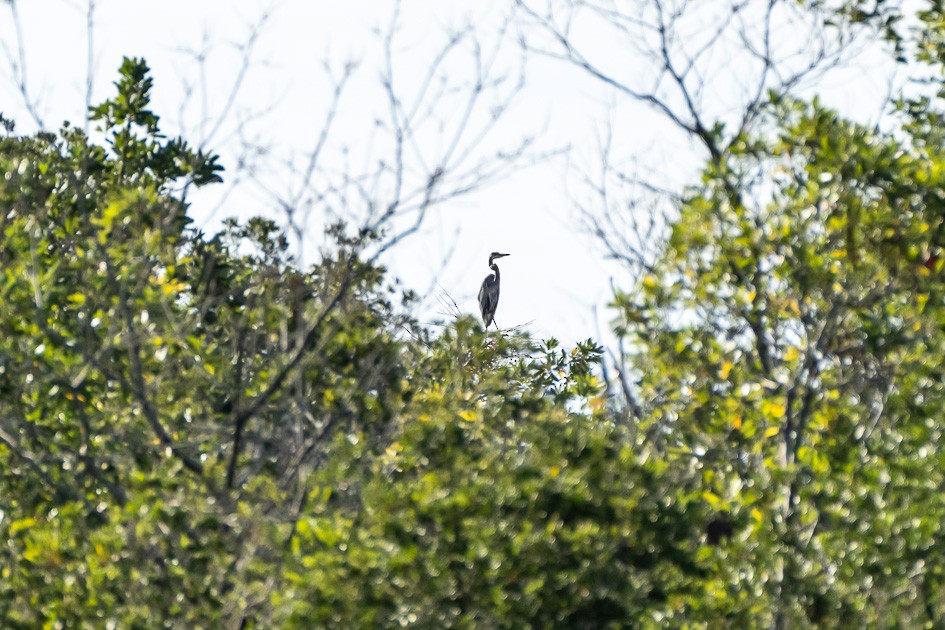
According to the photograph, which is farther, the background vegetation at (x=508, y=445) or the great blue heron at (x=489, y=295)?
the great blue heron at (x=489, y=295)

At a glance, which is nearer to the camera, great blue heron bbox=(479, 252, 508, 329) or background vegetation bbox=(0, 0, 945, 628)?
background vegetation bbox=(0, 0, 945, 628)

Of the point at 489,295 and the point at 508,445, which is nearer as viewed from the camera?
the point at 508,445

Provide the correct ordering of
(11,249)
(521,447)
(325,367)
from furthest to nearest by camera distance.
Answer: (11,249) → (325,367) → (521,447)

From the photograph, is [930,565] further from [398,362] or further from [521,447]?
[398,362]

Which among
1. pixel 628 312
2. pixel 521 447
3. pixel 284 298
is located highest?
pixel 284 298

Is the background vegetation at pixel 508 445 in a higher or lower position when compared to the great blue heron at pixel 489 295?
lower

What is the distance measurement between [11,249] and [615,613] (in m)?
5.40

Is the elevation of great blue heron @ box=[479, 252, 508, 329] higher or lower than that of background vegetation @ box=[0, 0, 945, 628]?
higher

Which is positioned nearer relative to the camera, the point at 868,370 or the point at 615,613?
the point at 615,613

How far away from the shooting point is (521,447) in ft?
26.3

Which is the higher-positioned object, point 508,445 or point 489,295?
point 489,295

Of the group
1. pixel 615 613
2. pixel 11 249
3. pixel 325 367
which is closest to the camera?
pixel 615 613

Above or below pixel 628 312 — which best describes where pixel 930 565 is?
below

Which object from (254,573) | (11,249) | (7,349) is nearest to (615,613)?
(254,573)
